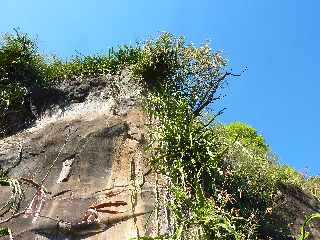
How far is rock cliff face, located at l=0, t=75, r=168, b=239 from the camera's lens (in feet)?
23.4

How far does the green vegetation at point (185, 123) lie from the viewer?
25.1ft

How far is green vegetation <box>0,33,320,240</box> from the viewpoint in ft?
25.1

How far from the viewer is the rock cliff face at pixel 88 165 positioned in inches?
281

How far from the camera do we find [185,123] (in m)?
9.02

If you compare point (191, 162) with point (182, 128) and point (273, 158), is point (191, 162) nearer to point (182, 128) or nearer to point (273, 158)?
point (182, 128)

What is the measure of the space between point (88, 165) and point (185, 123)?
1.84 m

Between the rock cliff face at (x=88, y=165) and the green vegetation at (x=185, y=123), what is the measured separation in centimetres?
37

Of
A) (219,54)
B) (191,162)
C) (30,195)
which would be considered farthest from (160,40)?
(30,195)

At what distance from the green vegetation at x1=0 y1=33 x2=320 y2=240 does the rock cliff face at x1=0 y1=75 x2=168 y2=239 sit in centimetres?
37

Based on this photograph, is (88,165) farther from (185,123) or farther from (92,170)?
(185,123)

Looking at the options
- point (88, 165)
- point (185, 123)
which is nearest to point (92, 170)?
point (88, 165)

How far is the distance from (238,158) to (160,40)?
3.15m

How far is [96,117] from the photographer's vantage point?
10.3m

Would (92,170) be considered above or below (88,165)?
below
